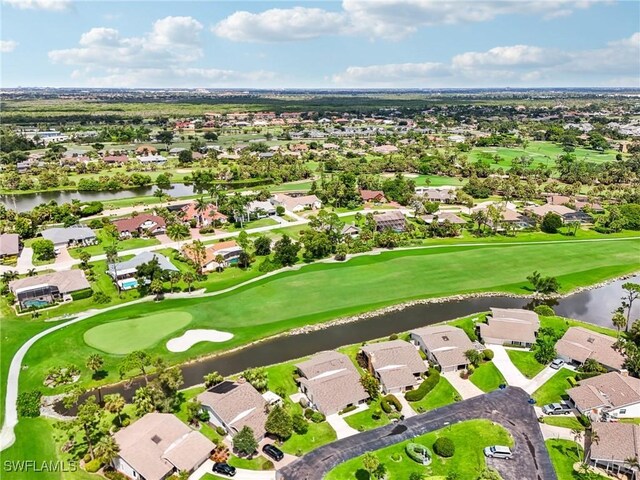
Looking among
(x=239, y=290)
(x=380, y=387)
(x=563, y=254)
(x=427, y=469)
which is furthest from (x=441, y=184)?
(x=427, y=469)

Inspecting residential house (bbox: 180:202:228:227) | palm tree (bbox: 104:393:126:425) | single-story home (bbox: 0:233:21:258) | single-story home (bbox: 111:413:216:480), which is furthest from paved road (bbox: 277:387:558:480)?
single-story home (bbox: 0:233:21:258)

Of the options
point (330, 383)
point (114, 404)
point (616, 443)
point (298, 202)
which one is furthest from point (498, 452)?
point (298, 202)

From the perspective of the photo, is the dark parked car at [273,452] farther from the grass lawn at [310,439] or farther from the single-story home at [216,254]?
the single-story home at [216,254]

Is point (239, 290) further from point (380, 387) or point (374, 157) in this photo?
point (374, 157)

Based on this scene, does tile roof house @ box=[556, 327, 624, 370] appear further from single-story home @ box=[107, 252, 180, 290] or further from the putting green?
single-story home @ box=[107, 252, 180, 290]

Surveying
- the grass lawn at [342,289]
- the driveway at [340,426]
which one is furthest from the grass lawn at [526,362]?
the driveway at [340,426]
